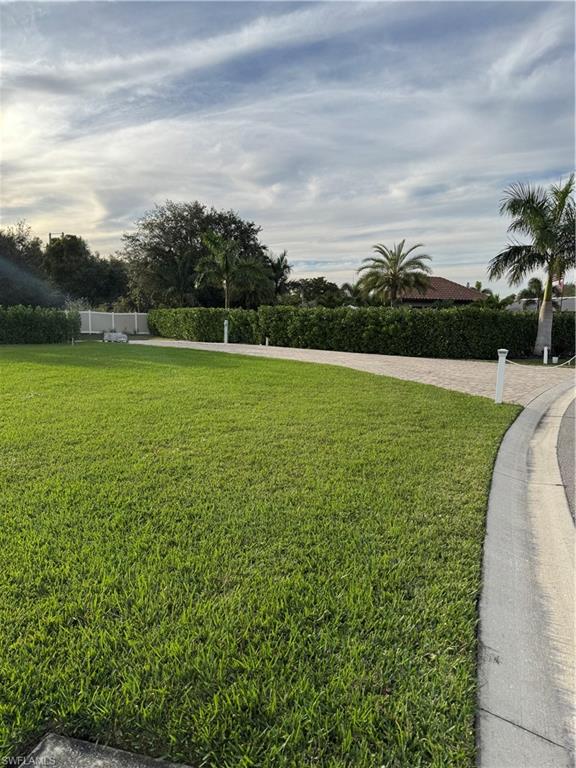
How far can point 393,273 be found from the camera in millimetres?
29500

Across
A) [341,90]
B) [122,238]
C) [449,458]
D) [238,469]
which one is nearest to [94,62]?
[341,90]

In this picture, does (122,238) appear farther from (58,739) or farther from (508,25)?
(58,739)

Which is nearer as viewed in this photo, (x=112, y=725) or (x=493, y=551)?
(x=112, y=725)

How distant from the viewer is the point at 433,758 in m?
1.46

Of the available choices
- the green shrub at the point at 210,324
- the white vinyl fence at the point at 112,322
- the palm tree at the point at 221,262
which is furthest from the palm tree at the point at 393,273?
the white vinyl fence at the point at 112,322

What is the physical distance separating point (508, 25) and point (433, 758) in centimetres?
777

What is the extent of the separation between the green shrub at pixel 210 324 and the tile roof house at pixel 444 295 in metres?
18.2

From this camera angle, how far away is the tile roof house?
121 feet

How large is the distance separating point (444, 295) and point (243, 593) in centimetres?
4006

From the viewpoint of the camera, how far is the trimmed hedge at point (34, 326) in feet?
61.0

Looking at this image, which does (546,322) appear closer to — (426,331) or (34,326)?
(426,331)

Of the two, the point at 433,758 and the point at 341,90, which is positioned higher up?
the point at 341,90

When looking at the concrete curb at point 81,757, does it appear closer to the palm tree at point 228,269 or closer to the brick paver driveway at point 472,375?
the brick paver driveway at point 472,375

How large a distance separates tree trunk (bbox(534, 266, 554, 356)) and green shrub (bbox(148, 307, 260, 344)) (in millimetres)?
11816
